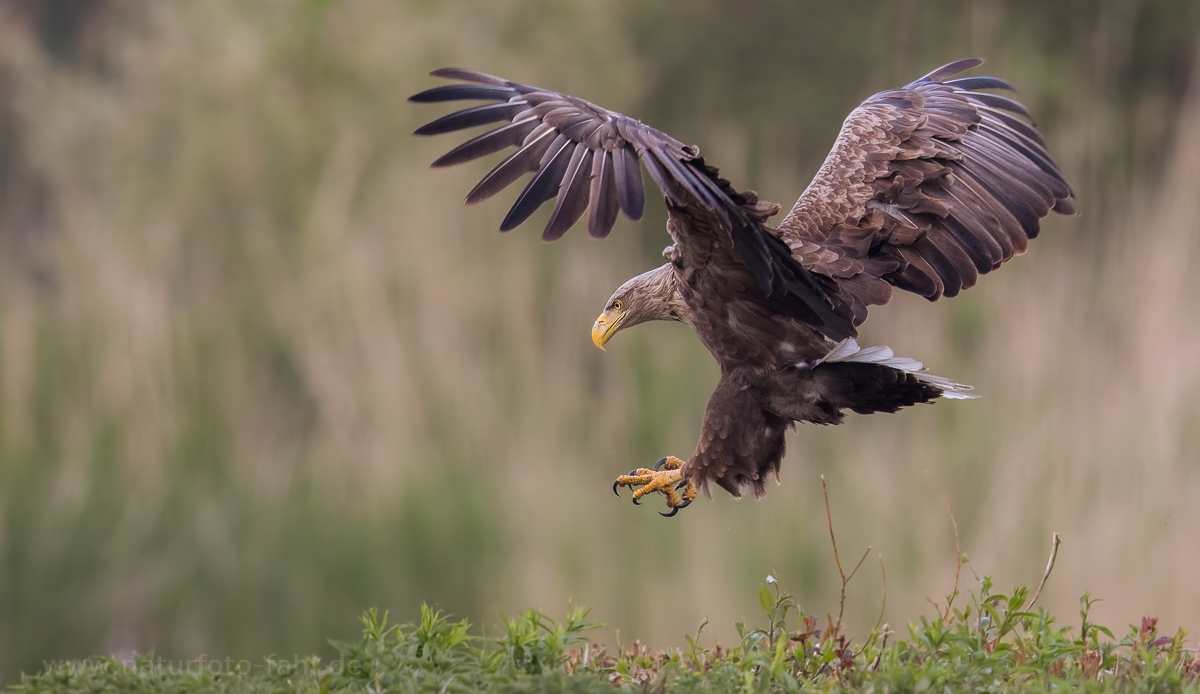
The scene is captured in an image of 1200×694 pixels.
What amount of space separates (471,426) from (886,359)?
353 centimetres

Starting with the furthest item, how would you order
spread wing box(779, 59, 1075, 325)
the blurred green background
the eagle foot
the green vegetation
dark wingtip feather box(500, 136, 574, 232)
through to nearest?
the blurred green background, the eagle foot, spread wing box(779, 59, 1075, 325), dark wingtip feather box(500, 136, 574, 232), the green vegetation

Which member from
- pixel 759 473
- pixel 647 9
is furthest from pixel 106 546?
pixel 647 9

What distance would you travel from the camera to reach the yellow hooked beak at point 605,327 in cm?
477

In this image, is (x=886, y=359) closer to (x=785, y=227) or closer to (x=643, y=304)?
(x=785, y=227)

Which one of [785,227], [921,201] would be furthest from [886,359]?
[921,201]

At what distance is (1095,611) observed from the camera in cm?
645

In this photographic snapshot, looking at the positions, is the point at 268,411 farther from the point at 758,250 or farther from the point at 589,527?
the point at 758,250

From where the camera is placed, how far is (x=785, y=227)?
4.60 m

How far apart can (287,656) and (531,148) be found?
159 inches

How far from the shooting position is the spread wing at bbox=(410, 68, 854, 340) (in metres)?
3.46

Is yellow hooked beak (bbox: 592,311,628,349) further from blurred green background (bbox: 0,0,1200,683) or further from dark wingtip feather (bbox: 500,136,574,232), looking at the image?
blurred green background (bbox: 0,0,1200,683)

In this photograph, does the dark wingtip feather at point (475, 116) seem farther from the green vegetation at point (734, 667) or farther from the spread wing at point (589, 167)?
the green vegetation at point (734, 667)

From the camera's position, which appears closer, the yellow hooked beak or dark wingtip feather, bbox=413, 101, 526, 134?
dark wingtip feather, bbox=413, 101, 526, 134

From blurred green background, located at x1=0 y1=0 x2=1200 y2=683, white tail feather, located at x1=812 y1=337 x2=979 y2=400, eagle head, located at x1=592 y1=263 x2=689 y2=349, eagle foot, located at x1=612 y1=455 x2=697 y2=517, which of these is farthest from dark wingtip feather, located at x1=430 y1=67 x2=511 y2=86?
blurred green background, located at x1=0 y1=0 x2=1200 y2=683
